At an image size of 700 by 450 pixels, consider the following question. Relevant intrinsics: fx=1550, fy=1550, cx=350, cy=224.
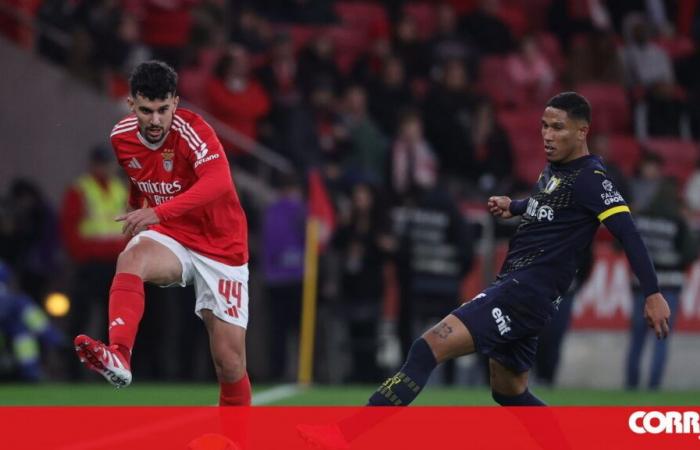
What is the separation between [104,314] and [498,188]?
4511mm

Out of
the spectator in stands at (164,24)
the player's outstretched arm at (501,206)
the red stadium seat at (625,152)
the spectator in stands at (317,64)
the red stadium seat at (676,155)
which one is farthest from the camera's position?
the red stadium seat at (676,155)

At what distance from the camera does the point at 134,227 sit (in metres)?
7.66

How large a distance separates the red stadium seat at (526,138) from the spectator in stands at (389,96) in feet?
4.84

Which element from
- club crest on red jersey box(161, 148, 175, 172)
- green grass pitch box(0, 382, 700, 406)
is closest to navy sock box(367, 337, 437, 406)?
club crest on red jersey box(161, 148, 175, 172)

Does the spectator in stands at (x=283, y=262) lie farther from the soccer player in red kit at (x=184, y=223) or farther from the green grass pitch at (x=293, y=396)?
the soccer player in red kit at (x=184, y=223)

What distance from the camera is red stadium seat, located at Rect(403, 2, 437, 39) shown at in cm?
2139

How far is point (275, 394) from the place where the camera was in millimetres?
14039

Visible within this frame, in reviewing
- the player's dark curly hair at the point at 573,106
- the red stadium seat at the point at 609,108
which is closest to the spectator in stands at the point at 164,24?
the red stadium seat at the point at 609,108

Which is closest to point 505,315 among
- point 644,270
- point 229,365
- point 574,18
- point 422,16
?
point 644,270

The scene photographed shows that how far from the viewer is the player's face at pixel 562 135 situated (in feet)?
25.8

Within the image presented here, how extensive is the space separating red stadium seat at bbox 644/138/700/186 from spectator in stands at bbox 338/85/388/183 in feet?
12.3

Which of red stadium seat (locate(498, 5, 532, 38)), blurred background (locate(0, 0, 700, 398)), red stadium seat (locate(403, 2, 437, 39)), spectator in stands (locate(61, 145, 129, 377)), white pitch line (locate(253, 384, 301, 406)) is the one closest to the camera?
white pitch line (locate(253, 384, 301, 406))

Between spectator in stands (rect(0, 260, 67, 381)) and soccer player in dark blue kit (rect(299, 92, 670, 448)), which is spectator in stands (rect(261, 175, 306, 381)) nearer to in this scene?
spectator in stands (rect(0, 260, 67, 381))

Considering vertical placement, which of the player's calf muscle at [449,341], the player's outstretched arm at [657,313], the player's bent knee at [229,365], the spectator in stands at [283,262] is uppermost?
the player's outstretched arm at [657,313]
